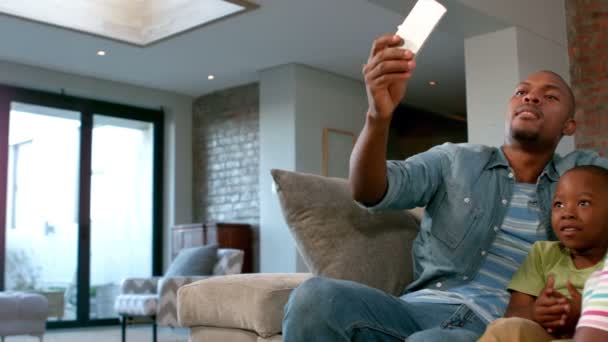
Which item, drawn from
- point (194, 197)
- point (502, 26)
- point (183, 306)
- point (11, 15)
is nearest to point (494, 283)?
point (183, 306)

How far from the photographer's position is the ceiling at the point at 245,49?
5.68m

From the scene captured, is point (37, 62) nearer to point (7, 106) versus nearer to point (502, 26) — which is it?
point (7, 106)

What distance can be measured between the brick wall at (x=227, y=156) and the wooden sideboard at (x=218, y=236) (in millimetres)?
113

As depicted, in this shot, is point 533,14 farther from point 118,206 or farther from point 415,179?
point 118,206

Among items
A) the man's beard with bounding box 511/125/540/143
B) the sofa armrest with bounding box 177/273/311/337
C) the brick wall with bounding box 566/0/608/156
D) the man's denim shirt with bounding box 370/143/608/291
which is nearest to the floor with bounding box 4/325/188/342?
the brick wall with bounding box 566/0/608/156

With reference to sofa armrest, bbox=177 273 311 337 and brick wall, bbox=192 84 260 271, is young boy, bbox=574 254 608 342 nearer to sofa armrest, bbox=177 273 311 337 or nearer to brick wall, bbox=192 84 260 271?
sofa armrest, bbox=177 273 311 337

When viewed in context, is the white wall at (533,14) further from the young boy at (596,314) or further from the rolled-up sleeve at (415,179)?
the young boy at (596,314)

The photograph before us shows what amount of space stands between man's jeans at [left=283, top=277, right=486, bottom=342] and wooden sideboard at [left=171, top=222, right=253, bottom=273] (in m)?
5.76

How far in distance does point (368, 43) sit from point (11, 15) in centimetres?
302

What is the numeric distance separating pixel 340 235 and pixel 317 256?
0.27ft

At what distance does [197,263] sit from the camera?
554cm

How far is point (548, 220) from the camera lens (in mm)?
1684

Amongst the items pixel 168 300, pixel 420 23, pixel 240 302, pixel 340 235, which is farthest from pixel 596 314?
pixel 168 300

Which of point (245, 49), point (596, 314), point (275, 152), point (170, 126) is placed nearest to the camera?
point (596, 314)
